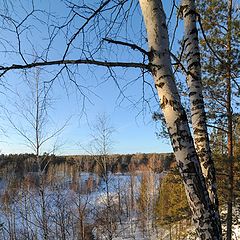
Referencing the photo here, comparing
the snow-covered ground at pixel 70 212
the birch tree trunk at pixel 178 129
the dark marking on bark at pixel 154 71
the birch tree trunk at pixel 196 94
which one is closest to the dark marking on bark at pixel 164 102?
the birch tree trunk at pixel 178 129

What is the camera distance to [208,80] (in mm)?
7684

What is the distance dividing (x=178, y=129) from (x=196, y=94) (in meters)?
0.78

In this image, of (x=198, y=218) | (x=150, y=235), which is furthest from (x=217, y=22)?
(x=150, y=235)

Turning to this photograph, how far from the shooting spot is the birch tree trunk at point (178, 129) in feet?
5.42

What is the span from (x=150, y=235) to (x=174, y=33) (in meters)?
24.4

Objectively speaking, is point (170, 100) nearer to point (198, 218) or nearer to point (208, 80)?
point (198, 218)

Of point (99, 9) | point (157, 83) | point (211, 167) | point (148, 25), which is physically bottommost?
point (211, 167)

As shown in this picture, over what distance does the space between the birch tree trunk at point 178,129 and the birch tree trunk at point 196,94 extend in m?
0.48

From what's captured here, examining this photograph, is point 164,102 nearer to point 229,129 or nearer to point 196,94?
point 196,94

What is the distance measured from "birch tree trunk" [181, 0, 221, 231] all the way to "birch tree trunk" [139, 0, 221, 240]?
48cm

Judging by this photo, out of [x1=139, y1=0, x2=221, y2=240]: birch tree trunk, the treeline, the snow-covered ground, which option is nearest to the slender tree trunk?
the snow-covered ground

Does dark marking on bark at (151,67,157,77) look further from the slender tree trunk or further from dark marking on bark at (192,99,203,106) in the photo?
the slender tree trunk

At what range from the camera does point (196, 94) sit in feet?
7.73

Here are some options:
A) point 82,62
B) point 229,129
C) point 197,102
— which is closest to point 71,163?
point 229,129
